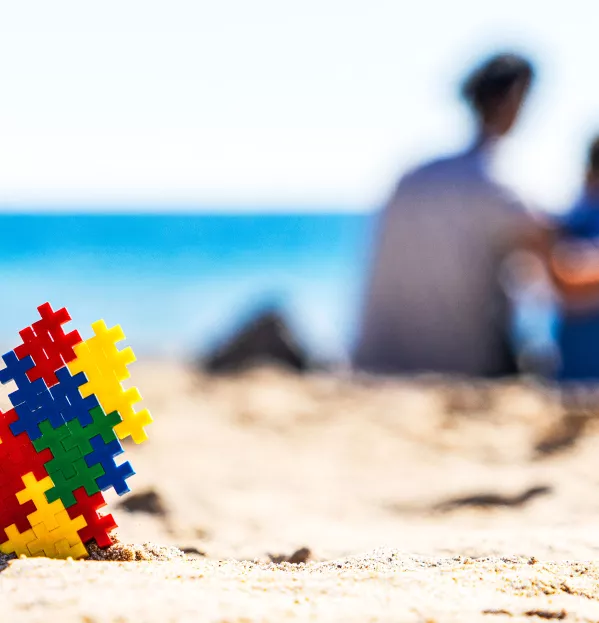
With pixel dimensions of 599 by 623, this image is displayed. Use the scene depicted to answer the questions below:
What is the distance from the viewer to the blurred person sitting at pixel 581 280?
3.90 metres

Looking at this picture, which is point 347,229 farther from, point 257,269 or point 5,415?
point 5,415

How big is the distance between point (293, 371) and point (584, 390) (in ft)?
7.08

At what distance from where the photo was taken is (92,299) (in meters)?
17.5

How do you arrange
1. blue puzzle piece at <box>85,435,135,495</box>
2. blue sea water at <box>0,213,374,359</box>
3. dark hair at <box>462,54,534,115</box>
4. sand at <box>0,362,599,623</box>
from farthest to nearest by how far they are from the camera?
blue sea water at <box>0,213,374,359</box> → dark hair at <box>462,54,534,115</box> → blue puzzle piece at <box>85,435,135,495</box> → sand at <box>0,362,599,623</box>

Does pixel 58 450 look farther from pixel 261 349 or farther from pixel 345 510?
pixel 261 349

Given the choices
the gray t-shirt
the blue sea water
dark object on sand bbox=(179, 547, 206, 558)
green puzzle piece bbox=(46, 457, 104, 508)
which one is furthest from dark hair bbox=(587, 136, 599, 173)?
green puzzle piece bbox=(46, 457, 104, 508)

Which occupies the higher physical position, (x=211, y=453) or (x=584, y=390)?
(x=211, y=453)

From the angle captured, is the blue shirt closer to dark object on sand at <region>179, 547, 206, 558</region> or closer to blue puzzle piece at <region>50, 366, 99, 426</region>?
dark object on sand at <region>179, 547, 206, 558</region>

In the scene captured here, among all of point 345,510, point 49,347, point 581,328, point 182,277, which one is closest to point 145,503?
point 345,510

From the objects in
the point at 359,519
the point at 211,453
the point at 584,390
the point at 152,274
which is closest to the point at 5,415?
the point at 359,519

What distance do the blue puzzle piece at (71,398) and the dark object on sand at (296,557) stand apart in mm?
632

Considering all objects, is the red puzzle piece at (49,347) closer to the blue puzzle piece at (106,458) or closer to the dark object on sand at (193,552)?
the blue puzzle piece at (106,458)

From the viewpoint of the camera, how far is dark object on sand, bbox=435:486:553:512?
2.76 meters

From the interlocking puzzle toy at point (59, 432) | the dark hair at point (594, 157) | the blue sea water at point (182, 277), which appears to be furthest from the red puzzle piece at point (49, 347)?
the dark hair at point (594, 157)
